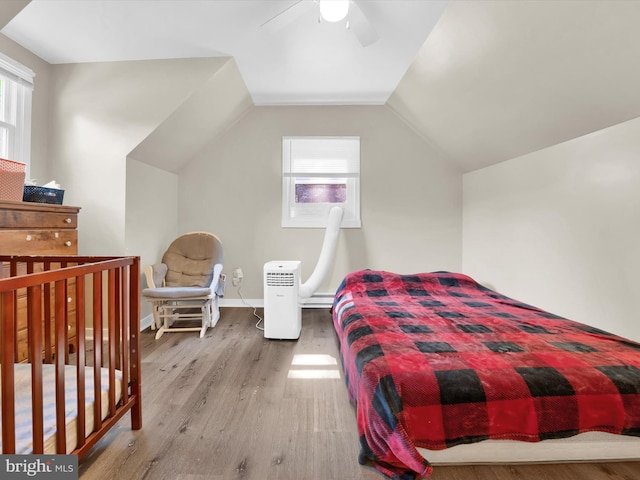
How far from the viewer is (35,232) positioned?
2258 mm

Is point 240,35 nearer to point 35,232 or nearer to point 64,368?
point 35,232

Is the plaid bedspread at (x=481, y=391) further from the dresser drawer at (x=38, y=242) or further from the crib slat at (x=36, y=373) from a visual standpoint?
the dresser drawer at (x=38, y=242)

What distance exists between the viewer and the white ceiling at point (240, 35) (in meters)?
2.24

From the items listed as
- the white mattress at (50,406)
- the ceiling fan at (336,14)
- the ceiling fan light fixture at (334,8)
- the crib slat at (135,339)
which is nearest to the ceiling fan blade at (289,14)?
the ceiling fan at (336,14)

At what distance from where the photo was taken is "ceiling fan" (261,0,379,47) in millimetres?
1928

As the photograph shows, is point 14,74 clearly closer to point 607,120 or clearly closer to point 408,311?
point 408,311

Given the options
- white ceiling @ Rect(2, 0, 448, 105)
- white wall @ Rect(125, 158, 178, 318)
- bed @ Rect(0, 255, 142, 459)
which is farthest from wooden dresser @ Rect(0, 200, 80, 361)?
white ceiling @ Rect(2, 0, 448, 105)

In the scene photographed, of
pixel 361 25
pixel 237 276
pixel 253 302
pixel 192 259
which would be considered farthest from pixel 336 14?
pixel 253 302

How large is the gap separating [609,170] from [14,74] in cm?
430

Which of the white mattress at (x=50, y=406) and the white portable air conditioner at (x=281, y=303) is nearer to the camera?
the white mattress at (x=50, y=406)

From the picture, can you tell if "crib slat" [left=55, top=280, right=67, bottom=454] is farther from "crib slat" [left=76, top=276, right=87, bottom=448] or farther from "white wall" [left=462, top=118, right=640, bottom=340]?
"white wall" [left=462, top=118, right=640, bottom=340]

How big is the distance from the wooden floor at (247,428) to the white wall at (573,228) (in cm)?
110

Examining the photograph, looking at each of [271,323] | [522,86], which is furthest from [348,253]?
[522,86]

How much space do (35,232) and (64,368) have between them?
152 cm
